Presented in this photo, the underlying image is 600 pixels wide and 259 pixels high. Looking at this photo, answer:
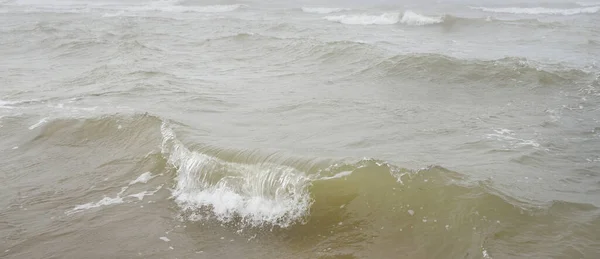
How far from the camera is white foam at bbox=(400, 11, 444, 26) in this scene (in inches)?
1000

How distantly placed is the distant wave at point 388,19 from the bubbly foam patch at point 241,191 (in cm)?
2083

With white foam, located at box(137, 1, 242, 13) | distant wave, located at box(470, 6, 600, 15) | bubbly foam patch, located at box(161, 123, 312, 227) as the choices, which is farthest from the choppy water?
white foam, located at box(137, 1, 242, 13)

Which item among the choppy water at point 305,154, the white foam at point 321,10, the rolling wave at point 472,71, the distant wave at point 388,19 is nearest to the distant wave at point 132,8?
the white foam at point 321,10

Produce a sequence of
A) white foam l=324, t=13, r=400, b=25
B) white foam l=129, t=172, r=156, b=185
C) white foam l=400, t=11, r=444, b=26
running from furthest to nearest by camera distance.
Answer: white foam l=324, t=13, r=400, b=25 → white foam l=400, t=11, r=444, b=26 → white foam l=129, t=172, r=156, b=185

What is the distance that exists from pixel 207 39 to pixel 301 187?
49.9ft

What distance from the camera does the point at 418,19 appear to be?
26.0m

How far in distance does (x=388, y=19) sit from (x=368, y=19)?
4.33ft

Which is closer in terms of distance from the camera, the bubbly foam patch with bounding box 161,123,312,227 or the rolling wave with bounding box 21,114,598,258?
the rolling wave with bounding box 21,114,598,258

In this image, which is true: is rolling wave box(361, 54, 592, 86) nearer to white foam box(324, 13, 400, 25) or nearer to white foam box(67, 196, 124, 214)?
white foam box(67, 196, 124, 214)

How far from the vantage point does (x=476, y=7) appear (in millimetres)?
31406

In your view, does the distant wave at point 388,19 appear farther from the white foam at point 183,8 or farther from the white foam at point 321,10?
the white foam at point 183,8

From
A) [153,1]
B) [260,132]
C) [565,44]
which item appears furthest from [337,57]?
[153,1]

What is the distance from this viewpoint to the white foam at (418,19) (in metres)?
25.4

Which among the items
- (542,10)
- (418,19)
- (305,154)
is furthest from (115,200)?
(542,10)
